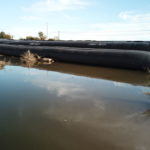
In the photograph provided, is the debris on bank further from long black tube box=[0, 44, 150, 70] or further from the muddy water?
the muddy water

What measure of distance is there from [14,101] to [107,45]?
11014 millimetres

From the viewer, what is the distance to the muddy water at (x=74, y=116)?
10.8 feet

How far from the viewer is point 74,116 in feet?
14.4

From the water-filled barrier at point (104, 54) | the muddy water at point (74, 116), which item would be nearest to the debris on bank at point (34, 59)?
the water-filled barrier at point (104, 54)

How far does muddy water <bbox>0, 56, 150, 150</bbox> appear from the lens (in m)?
3.29

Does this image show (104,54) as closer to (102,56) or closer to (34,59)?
(102,56)

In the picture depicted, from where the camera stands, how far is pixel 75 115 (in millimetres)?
4453

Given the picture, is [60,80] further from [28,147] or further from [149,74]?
[28,147]

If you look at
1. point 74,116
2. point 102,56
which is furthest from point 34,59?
point 74,116

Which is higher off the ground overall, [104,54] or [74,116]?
[104,54]

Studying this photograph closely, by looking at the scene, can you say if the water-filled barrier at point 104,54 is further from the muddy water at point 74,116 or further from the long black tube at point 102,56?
the muddy water at point 74,116

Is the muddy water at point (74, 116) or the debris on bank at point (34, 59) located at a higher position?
the debris on bank at point (34, 59)

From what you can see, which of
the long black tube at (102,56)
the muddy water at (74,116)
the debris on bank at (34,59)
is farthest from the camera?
the debris on bank at (34,59)

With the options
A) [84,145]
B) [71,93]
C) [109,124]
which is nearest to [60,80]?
[71,93]
